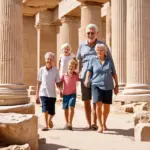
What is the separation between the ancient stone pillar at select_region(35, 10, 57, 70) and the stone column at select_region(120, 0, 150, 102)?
1698 centimetres

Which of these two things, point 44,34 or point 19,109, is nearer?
point 19,109

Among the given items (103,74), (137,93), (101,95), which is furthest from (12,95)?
(137,93)

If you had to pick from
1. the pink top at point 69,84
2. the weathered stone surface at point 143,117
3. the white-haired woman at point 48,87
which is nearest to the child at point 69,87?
the pink top at point 69,84

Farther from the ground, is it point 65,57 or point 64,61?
point 65,57

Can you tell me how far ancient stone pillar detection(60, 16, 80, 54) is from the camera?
3020 centimetres

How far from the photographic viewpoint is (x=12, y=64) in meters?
14.9

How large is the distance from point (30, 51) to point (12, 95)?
21479 millimetres

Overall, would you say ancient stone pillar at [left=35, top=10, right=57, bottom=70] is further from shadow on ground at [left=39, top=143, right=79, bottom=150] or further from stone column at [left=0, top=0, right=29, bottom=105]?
shadow on ground at [left=39, top=143, right=79, bottom=150]

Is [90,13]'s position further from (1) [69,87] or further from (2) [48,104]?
(2) [48,104]

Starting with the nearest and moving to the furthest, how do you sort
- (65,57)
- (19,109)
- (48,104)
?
(48,104) → (65,57) → (19,109)

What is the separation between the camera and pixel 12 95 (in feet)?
47.9

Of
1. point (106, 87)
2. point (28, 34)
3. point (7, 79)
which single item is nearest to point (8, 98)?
point (7, 79)

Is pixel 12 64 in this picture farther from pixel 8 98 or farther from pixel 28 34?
pixel 28 34

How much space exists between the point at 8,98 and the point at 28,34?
22.1m
